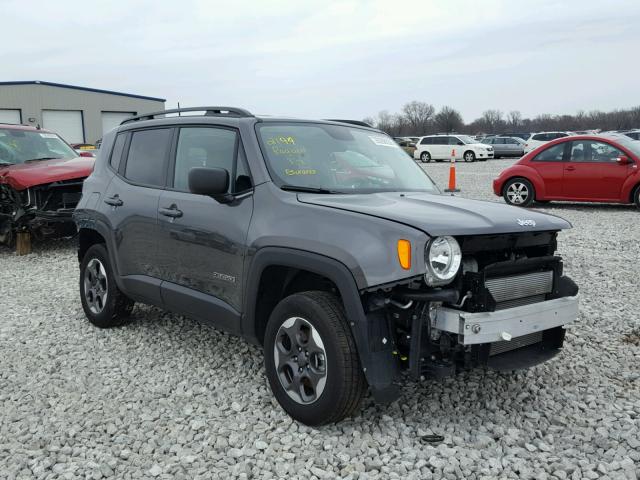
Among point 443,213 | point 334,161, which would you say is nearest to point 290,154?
point 334,161

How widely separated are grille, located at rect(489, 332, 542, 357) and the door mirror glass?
1861 millimetres

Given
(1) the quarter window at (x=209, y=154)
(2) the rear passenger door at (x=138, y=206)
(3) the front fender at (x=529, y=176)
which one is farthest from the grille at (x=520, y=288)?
(3) the front fender at (x=529, y=176)

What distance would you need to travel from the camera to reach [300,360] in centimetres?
345

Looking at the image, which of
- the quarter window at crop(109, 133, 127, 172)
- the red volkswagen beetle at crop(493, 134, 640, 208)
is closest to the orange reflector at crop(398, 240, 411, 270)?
the quarter window at crop(109, 133, 127, 172)

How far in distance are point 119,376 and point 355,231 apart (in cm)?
222

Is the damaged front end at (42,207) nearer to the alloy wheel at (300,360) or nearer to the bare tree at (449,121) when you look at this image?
the alloy wheel at (300,360)

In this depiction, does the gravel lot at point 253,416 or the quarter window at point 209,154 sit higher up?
the quarter window at point 209,154

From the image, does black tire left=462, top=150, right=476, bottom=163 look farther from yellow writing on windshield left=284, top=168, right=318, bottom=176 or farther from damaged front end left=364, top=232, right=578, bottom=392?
damaged front end left=364, top=232, right=578, bottom=392

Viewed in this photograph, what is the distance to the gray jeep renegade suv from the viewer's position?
312 centimetres

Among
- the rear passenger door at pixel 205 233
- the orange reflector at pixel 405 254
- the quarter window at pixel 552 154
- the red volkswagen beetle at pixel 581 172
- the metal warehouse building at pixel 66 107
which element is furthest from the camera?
the metal warehouse building at pixel 66 107

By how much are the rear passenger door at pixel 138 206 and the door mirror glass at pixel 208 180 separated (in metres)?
0.93

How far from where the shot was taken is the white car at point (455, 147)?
33562mm

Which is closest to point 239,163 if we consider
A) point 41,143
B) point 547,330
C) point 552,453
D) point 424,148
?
point 547,330

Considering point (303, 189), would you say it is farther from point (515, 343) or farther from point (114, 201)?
point (114, 201)
